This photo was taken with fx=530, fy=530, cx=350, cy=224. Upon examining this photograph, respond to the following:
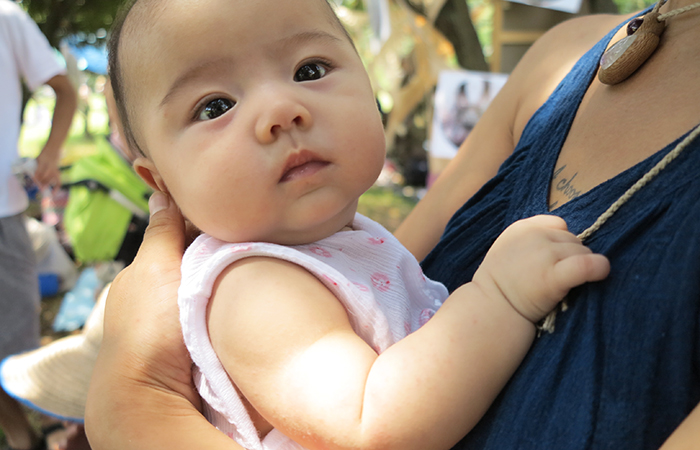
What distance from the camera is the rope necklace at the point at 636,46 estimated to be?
90 cm

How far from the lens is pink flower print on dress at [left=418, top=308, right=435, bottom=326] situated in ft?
3.40

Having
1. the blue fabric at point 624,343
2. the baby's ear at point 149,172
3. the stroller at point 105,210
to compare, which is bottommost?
the stroller at point 105,210

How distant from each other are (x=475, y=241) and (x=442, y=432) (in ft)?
1.48

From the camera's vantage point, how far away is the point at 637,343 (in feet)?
2.24

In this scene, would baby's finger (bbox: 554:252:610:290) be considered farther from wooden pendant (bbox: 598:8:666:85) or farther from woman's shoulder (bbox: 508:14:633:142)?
woman's shoulder (bbox: 508:14:633:142)

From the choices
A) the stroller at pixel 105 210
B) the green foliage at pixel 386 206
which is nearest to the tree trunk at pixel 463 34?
the green foliage at pixel 386 206

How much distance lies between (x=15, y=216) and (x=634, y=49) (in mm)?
3022

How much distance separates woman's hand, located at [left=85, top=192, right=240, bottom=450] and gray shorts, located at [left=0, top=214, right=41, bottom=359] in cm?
218

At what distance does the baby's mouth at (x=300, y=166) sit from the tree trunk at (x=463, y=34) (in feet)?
16.4

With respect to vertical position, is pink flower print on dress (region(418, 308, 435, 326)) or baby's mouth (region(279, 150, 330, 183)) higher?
baby's mouth (region(279, 150, 330, 183))

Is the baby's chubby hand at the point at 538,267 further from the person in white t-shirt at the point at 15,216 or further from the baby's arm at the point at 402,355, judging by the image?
the person in white t-shirt at the point at 15,216

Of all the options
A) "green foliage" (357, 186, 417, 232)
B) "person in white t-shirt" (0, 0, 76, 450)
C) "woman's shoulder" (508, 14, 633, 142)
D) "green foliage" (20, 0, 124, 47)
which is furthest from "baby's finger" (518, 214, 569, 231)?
"green foliage" (20, 0, 124, 47)

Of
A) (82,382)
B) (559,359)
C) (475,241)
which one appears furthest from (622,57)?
(82,382)

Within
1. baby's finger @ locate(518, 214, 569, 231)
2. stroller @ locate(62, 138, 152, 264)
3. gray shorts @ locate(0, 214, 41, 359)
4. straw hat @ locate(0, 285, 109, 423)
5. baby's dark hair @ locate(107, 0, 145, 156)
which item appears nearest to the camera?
baby's finger @ locate(518, 214, 569, 231)
